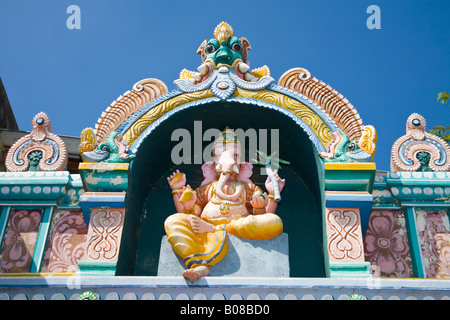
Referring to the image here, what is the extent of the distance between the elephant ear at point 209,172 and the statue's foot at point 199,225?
2.72 ft

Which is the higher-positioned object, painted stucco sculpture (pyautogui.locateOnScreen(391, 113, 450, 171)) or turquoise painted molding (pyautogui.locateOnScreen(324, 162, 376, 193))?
painted stucco sculpture (pyautogui.locateOnScreen(391, 113, 450, 171))

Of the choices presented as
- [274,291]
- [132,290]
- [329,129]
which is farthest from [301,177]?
[132,290]

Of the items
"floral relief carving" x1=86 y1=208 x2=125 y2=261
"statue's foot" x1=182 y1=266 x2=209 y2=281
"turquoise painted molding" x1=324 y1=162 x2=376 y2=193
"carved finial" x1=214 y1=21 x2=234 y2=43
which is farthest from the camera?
"carved finial" x1=214 y1=21 x2=234 y2=43

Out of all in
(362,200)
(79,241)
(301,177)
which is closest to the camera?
(362,200)

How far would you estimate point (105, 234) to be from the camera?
227 inches

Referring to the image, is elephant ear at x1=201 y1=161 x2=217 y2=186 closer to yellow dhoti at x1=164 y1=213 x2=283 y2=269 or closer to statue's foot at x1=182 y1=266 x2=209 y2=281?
yellow dhoti at x1=164 y1=213 x2=283 y2=269

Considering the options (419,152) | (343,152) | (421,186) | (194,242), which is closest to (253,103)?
(343,152)

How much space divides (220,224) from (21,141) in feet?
8.49

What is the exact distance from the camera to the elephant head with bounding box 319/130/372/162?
19.6 feet

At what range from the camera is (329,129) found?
6.27 metres

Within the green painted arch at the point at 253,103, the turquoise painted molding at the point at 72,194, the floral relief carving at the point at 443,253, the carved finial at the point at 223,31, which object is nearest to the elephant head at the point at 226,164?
the green painted arch at the point at 253,103

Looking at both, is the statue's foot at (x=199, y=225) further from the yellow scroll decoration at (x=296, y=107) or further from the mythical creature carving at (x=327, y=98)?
the mythical creature carving at (x=327, y=98)

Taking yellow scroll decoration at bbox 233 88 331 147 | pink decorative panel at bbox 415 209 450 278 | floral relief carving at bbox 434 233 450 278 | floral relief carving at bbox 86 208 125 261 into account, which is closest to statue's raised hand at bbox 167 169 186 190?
floral relief carving at bbox 86 208 125 261
